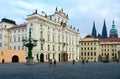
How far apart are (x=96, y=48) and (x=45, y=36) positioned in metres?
54.7

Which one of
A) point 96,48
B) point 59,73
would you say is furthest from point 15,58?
point 96,48

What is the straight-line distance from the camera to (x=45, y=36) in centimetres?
7456

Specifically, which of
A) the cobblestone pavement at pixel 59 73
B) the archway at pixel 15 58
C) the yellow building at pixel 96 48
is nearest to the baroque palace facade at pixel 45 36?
the archway at pixel 15 58

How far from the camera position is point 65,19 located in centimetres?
8962

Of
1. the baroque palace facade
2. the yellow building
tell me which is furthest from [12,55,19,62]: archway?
the yellow building

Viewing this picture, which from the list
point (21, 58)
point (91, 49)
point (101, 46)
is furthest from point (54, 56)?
point (101, 46)

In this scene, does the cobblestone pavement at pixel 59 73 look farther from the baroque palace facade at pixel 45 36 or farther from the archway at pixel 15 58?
the archway at pixel 15 58

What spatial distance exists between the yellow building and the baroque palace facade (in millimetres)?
28227

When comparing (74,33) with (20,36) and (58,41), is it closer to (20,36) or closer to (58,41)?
(58,41)

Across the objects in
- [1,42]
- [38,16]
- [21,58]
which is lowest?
[21,58]

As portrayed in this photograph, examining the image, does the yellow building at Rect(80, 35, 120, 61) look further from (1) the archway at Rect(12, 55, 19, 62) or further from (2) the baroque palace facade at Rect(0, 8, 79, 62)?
(1) the archway at Rect(12, 55, 19, 62)

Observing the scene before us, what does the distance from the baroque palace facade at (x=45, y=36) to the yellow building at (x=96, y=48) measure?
28227 mm

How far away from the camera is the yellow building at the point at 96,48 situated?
124 meters

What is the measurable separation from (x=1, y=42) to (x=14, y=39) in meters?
6.37
